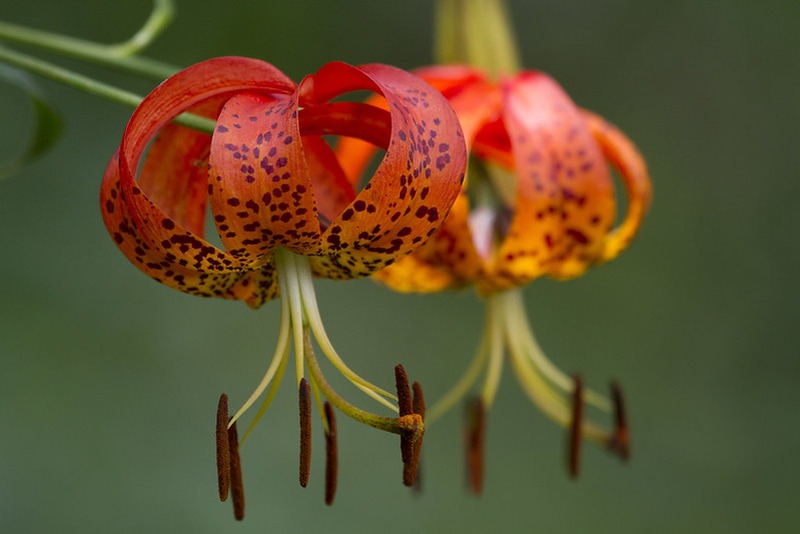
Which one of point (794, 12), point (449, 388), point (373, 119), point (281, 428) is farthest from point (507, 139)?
point (794, 12)

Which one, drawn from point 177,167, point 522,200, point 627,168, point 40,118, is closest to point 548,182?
point 522,200

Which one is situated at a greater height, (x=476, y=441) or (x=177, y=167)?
(x=177, y=167)

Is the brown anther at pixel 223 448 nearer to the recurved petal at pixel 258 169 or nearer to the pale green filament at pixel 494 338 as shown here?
the recurved petal at pixel 258 169

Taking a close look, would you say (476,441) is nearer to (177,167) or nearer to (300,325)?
(300,325)

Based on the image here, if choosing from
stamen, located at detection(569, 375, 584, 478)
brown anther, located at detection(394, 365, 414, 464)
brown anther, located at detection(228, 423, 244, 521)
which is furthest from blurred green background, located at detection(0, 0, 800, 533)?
brown anther, located at detection(394, 365, 414, 464)

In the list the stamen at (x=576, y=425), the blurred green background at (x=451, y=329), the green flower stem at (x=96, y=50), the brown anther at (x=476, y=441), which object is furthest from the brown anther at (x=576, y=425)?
the blurred green background at (x=451, y=329)

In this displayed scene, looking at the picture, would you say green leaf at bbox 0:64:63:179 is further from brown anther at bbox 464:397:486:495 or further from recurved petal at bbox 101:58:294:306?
brown anther at bbox 464:397:486:495

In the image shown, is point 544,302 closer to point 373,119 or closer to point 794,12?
point 794,12
